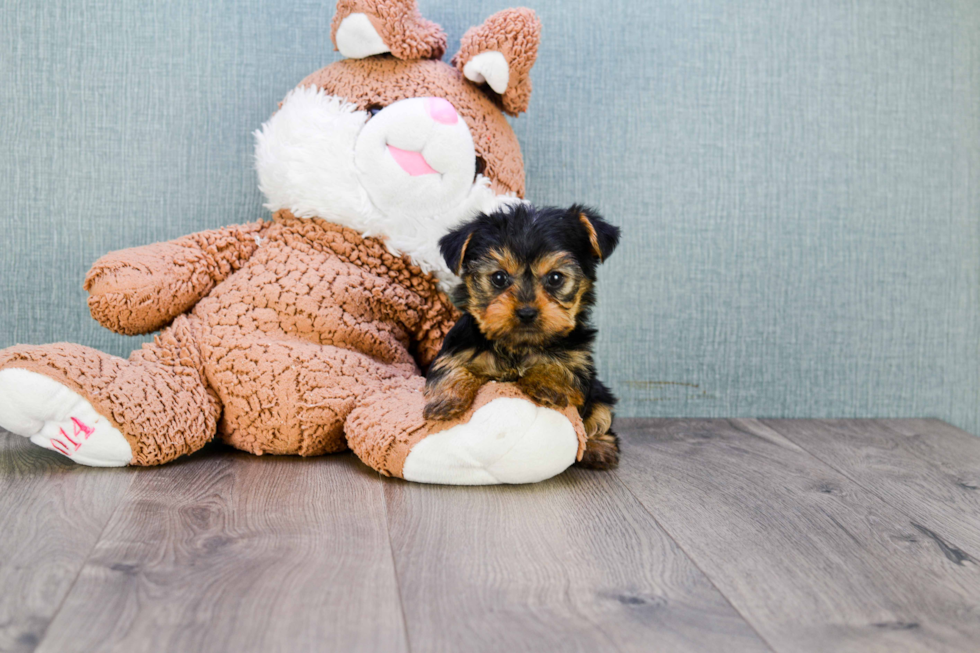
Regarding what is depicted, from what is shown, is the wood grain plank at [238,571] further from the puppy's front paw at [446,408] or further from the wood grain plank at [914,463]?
the wood grain plank at [914,463]

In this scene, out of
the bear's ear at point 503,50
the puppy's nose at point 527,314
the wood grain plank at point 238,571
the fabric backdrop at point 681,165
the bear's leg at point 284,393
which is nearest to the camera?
the wood grain plank at point 238,571

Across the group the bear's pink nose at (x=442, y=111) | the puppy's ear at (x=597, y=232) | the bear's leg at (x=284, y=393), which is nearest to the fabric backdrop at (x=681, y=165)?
the bear's pink nose at (x=442, y=111)

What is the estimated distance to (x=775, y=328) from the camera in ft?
8.73

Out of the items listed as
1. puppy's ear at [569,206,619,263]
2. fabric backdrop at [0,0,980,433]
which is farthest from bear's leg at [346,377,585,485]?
fabric backdrop at [0,0,980,433]

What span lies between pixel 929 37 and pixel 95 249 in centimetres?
280

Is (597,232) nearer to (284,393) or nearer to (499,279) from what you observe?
(499,279)

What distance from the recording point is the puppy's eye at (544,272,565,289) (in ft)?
5.61

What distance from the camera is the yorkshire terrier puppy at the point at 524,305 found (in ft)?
5.52

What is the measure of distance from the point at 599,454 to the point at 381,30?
124 centimetres

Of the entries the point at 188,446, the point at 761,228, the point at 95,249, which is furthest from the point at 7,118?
the point at 761,228

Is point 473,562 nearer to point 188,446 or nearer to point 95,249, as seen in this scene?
point 188,446

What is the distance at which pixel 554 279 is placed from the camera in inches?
67.6

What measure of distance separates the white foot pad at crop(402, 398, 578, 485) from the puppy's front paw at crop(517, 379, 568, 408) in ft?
0.06

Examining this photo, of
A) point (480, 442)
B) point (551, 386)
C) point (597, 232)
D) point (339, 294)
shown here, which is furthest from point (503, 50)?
point (480, 442)
